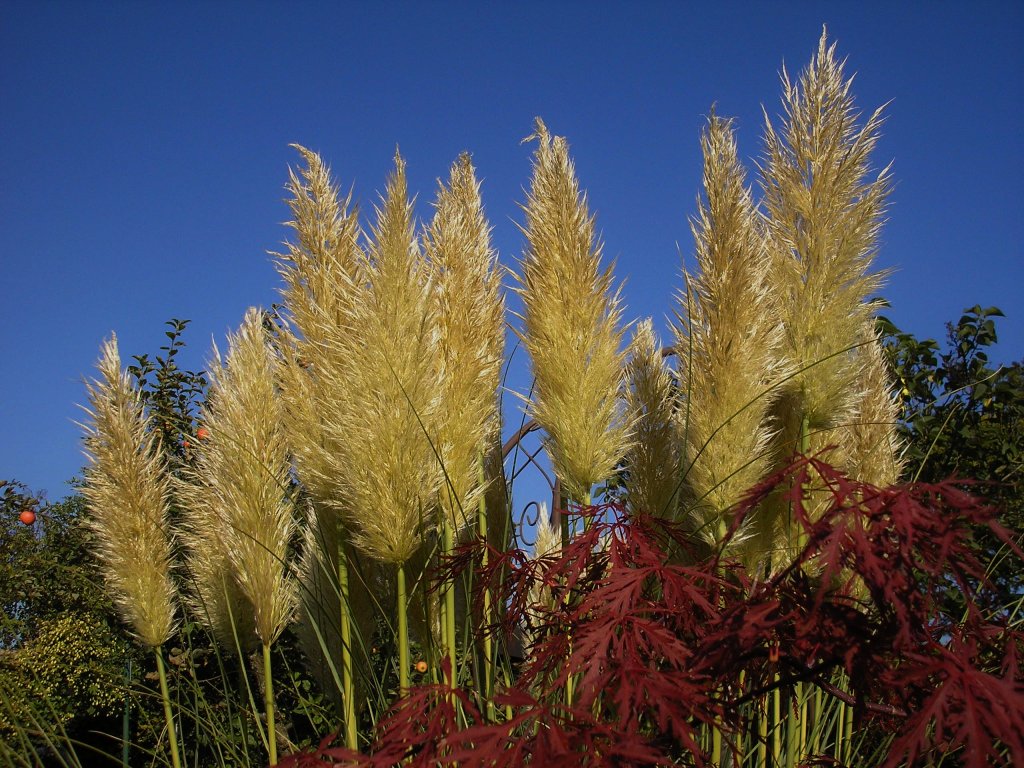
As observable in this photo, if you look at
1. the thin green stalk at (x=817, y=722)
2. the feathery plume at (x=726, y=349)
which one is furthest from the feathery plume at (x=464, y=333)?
the thin green stalk at (x=817, y=722)

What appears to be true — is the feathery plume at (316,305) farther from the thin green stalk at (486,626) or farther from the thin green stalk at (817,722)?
the thin green stalk at (817,722)

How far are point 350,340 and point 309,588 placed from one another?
135 cm

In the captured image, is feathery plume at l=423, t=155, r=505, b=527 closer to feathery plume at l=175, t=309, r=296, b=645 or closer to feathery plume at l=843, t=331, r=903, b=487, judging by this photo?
feathery plume at l=175, t=309, r=296, b=645

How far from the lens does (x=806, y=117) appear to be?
2.71 m

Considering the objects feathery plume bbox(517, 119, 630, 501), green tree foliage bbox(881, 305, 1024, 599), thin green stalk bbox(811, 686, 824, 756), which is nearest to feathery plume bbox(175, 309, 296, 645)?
feathery plume bbox(517, 119, 630, 501)

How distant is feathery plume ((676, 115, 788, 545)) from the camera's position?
7.95 feet

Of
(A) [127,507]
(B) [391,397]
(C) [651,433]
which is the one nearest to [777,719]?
(C) [651,433]

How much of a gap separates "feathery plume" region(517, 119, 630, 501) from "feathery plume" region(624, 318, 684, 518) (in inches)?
9.4

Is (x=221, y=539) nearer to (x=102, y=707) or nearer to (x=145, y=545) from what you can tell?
(x=145, y=545)

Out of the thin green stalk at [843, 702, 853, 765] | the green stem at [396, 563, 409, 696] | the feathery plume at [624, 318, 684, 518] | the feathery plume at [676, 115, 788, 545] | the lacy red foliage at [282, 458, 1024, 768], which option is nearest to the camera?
the lacy red foliage at [282, 458, 1024, 768]

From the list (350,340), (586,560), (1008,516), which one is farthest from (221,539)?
(1008,516)

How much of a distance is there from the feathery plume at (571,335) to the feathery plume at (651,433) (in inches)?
9.4

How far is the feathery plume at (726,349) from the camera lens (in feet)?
7.95

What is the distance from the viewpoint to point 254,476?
271 cm
